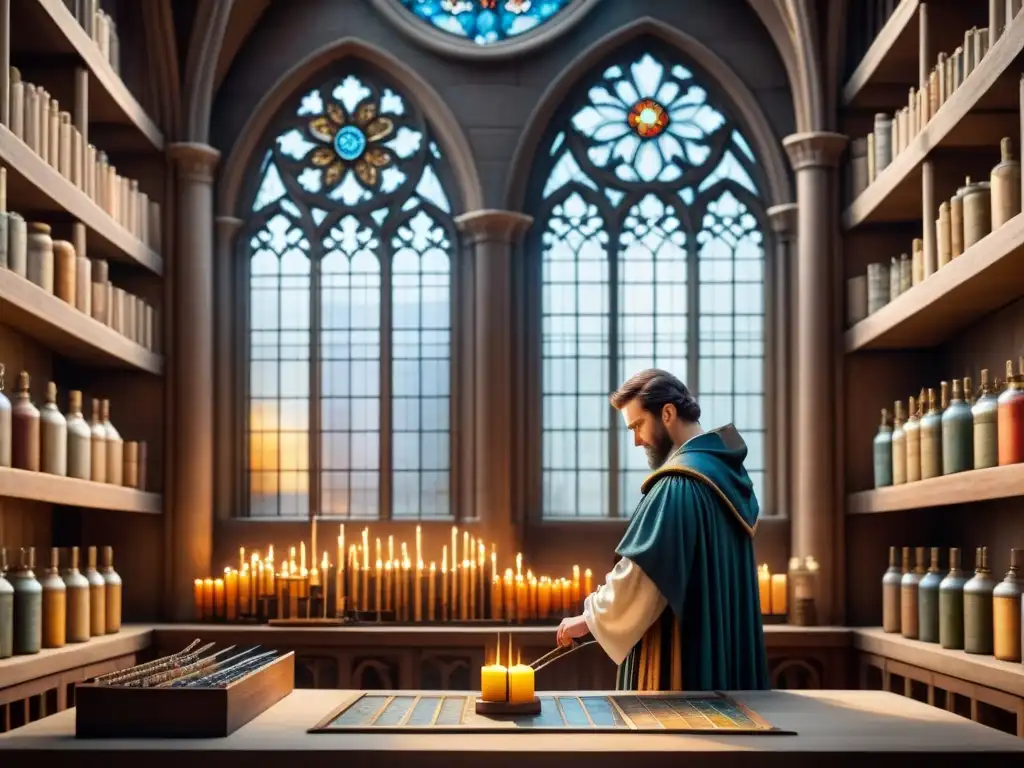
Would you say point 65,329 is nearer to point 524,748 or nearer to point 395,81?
point 395,81

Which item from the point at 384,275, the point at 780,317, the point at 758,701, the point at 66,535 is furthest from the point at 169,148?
the point at 758,701

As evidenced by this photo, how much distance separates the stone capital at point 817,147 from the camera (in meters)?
9.55

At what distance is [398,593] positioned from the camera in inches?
367

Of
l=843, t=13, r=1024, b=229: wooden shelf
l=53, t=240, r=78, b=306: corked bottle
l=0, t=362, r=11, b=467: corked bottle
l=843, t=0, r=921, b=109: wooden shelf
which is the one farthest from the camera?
l=843, t=0, r=921, b=109: wooden shelf

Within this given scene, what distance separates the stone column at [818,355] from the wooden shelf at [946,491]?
240mm

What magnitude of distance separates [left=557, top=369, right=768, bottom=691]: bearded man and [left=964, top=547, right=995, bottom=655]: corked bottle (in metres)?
1.93

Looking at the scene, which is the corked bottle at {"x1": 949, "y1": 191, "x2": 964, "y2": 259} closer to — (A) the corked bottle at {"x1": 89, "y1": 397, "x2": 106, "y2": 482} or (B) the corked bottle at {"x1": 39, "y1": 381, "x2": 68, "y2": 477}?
(B) the corked bottle at {"x1": 39, "y1": 381, "x2": 68, "y2": 477}

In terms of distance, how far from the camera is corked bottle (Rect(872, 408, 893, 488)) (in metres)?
8.78

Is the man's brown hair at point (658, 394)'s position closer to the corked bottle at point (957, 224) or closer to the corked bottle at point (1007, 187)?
the corked bottle at point (1007, 187)

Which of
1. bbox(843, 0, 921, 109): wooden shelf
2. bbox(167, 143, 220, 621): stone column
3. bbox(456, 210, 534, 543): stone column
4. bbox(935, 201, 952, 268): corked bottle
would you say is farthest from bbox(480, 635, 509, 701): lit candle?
bbox(167, 143, 220, 621): stone column

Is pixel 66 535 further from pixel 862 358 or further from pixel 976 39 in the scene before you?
pixel 976 39

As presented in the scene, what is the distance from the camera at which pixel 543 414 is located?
34.0ft

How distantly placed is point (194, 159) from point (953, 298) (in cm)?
500

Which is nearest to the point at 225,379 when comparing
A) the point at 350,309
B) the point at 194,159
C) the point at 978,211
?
the point at 350,309
